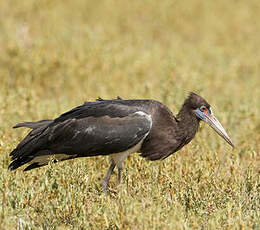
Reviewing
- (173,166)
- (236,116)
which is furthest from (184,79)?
(173,166)

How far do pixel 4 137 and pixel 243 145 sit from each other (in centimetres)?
326

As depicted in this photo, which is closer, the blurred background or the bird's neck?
the bird's neck

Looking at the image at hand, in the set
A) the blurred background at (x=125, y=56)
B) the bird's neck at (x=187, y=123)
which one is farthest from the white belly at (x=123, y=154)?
the blurred background at (x=125, y=56)

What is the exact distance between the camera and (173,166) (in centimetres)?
606

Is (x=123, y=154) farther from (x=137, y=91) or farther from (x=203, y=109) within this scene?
(x=137, y=91)

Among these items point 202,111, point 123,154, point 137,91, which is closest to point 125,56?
point 137,91

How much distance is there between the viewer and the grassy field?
4648mm

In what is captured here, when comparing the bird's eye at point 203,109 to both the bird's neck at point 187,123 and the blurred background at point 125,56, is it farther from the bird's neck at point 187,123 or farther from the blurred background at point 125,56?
the blurred background at point 125,56

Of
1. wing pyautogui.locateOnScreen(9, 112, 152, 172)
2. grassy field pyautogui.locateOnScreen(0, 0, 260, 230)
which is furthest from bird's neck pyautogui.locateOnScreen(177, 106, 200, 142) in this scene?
wing pyautogui.locateOnScreen(9, 112, 152, 172)

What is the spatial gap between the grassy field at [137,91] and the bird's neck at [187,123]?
1.06ft

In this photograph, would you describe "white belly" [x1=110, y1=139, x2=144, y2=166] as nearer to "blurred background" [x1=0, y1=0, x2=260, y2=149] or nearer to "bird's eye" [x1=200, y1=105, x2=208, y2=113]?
"bird's eye" [x1=200, y1=105, x2=208, y2=113]

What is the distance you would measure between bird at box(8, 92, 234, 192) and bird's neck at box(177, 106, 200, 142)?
1 cm

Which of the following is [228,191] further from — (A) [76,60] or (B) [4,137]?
(A) [76,60]

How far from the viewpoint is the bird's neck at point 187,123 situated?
5.98 metres
